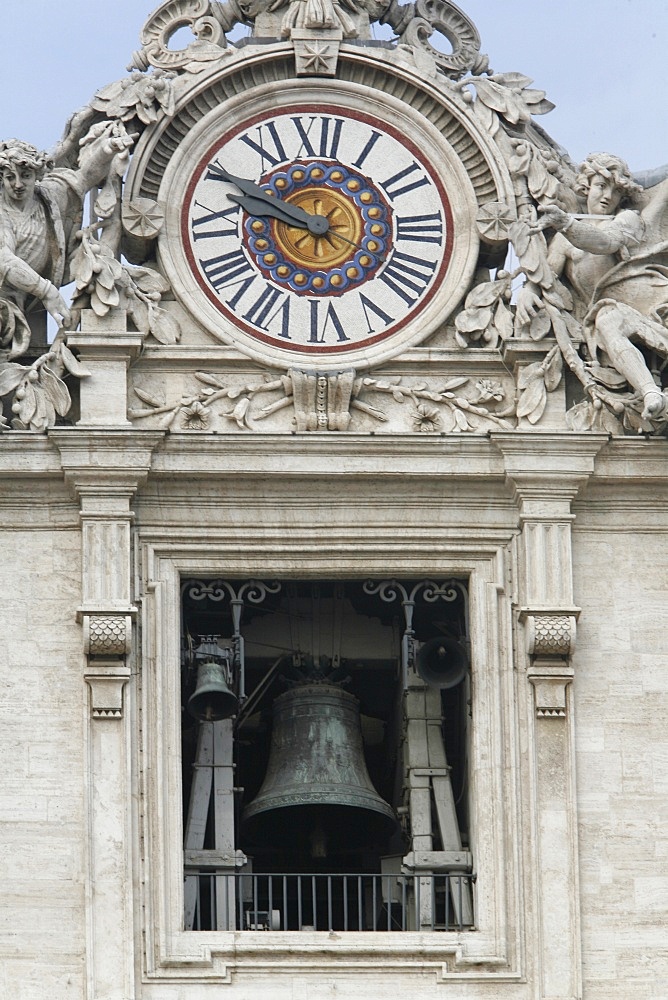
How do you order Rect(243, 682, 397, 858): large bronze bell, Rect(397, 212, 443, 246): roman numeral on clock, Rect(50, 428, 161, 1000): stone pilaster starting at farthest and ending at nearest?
Rect(397, 212, 443, 246): roman numeral on clock
Rect(243, 682, 397, 858): large bronze bell
Rect(50, 428, 161, 1000): stone pilaster

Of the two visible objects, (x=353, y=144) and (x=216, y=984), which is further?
(x=353, y=144)

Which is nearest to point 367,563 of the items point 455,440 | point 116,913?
point 455,440

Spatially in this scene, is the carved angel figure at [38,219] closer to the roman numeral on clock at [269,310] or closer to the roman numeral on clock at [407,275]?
the roman numeral on clock at [269,310]

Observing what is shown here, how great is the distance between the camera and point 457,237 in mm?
28969

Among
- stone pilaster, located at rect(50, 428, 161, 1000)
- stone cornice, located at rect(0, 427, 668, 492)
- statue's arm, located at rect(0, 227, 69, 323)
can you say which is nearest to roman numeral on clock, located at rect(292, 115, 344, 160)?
statue's arm, located at rect(0, 227, 69, 323)

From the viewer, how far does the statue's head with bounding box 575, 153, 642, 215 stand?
29.0 metres

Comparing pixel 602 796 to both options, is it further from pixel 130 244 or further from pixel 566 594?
pixel 130 244

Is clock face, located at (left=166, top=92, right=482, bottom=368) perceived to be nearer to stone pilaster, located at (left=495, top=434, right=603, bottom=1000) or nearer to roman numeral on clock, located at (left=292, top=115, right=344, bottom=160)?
roman numeral on clock, located at (left=292, top=115, right=344, bottom=160)

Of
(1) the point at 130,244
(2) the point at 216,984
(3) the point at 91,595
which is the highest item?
(1) the point at 130,244

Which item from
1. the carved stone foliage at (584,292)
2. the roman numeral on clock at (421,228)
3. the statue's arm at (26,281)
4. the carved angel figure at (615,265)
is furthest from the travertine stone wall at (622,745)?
the statue's arm at (26,281)

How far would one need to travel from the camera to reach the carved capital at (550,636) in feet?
91.2

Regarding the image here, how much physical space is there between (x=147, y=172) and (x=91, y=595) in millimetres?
2958

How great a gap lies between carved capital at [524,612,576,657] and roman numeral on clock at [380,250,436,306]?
7.68 feet

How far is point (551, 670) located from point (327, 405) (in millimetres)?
2213
